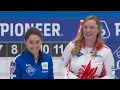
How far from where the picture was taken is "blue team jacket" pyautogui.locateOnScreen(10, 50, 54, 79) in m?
2.70

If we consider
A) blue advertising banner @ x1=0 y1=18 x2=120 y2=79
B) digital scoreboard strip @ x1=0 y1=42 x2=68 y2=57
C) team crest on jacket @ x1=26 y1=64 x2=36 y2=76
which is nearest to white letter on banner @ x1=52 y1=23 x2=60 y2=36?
blue advertising banner @ x1=0 y1=18 x2=120 y2=79

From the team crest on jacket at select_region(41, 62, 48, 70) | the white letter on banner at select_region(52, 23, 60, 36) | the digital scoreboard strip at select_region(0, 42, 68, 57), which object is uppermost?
the white letter on banner at select_region(52, 23, 60, 36)

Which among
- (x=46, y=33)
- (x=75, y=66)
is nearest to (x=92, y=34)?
(x=75, y=66)

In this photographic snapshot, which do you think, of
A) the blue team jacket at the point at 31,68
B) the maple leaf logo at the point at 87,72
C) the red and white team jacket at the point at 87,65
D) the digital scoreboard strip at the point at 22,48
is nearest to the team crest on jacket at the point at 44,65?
the blue team jacket at the point at 31,68

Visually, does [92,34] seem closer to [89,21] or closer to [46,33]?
[89,21]

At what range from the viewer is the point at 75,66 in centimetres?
269

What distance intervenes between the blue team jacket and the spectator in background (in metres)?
0.12

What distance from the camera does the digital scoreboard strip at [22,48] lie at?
15.6 feet

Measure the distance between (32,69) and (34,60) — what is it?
115 mm

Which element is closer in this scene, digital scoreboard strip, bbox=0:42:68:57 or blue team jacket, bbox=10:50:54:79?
blue team jacket, bbox=10:50:54:79

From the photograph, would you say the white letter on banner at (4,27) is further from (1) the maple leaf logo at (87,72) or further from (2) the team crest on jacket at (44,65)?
(1) the maple leaf logo at (87,72)

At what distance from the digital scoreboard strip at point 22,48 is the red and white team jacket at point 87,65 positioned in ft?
6.43

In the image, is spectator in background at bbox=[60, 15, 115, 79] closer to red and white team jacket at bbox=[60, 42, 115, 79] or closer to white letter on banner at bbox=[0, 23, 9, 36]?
red and white team jacket at bbox=[60, 42, 115, 79]

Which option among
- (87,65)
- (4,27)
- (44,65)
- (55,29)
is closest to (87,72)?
(87,65)
